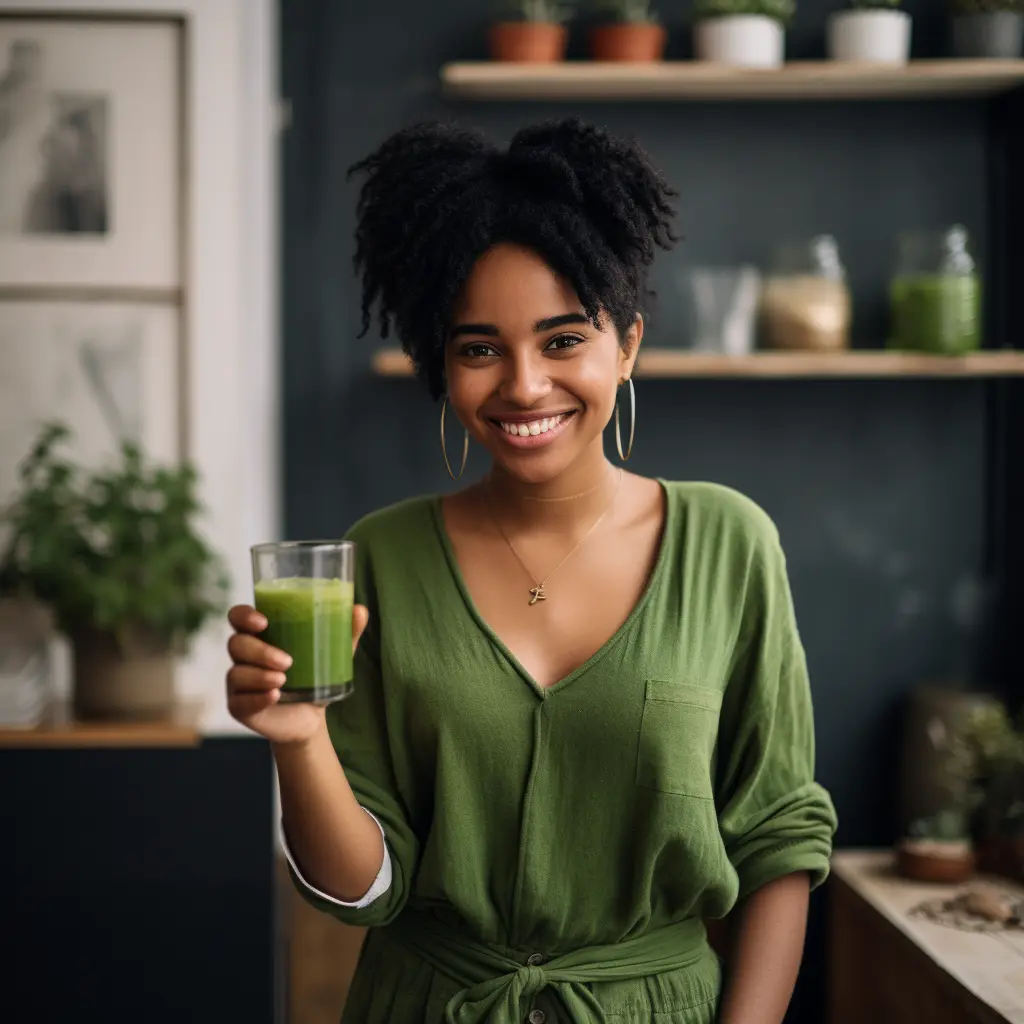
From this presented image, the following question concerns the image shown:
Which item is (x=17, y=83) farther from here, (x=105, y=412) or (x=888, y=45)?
(x=888, y=45)

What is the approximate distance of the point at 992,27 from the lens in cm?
269

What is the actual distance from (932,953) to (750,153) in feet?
5.65

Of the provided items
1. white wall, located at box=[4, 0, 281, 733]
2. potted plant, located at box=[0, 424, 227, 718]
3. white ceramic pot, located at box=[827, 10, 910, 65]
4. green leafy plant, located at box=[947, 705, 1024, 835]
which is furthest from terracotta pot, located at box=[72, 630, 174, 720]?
white ceramic pot, located at box=[827, 10, 910, 65]

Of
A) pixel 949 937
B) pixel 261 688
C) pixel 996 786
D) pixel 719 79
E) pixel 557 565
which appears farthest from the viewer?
pixel 719 79

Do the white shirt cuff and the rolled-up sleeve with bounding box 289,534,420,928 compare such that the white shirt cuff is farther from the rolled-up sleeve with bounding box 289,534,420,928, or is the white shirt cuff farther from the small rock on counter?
the small rock on counter

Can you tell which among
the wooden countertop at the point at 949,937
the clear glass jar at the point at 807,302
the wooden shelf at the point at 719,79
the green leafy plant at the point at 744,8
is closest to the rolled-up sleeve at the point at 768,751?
the wooden countertop at the point at 949,937

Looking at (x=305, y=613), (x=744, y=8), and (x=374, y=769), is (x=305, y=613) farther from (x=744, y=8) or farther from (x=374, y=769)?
(x=744, y=8)

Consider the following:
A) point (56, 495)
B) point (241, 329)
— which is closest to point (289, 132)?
point (241, 329)

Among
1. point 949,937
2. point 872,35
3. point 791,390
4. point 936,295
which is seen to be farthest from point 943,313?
point 949,937

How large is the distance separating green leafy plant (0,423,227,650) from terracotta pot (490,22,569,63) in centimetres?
110

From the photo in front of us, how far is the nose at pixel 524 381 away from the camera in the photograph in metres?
1.16

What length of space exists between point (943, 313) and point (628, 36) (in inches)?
34.1

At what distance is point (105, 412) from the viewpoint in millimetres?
2699

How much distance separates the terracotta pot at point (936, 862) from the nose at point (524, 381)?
1674 millimetres
